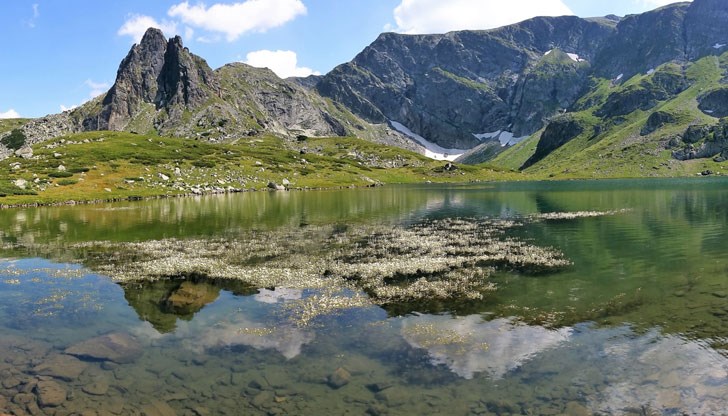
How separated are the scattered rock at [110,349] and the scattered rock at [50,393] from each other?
2.68 m

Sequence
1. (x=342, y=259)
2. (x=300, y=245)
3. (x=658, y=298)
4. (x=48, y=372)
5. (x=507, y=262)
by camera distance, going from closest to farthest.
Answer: (x=48, y=372)
(x=658, y=298)
(x=507, y=262)
(x=342, y=259)
(x=300, y=245)

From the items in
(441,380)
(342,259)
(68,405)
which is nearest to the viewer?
(68,405)

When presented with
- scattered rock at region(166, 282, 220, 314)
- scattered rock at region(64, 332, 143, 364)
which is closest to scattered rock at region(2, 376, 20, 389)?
scattered rock at region(64, 332, 143, 364)

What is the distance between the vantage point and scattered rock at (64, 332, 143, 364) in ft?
69.8

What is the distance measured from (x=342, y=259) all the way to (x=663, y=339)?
2770cm

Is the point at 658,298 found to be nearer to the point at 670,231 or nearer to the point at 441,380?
the point at 441,380

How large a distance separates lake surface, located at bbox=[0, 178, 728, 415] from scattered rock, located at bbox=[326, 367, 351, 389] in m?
0.09

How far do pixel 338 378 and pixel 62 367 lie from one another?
42.0 feet

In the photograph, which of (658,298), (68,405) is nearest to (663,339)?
(658,298)

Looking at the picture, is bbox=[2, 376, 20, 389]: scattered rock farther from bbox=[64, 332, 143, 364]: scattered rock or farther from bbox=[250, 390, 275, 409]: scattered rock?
bbox=[250, 390, 275, 409]: scattered rock

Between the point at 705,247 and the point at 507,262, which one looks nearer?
the point at 507,262

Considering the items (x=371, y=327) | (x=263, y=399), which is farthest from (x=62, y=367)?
(x=371, y=327)

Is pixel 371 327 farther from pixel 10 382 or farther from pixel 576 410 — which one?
pixel 10 382

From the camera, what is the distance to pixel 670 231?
187 ft
